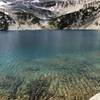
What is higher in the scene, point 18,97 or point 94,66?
point 18,97

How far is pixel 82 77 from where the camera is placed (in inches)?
1387

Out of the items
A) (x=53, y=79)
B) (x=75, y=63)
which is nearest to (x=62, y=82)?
(x=53, y=79)

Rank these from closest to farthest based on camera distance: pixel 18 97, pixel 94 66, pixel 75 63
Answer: pixel 18 97 → pixel 94 66 → pixel 75 63

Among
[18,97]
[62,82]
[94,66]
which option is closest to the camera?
[18,97]

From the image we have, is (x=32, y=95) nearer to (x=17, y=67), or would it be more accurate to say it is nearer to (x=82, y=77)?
(x=82, y=77)

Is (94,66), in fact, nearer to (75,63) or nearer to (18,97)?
(75,63)

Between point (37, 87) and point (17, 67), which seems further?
point (17, 67)

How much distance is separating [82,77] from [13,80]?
27.4 ft

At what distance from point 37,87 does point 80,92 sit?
4.81 metres

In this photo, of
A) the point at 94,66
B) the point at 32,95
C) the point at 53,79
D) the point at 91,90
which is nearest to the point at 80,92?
the point at 91,90

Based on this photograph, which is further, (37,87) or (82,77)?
(82,77)

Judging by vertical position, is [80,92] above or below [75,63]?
above

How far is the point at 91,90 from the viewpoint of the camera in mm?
28688

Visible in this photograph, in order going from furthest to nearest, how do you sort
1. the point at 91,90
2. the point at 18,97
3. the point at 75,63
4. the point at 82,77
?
1. the point at 75,63
2. the point at 82,77
3. the point at 91,90
4. the point at 18,97
